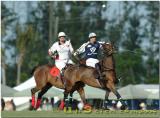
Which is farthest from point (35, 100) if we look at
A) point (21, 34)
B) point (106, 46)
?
point (21, 34)

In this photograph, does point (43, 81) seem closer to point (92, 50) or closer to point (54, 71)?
point (54, 71)

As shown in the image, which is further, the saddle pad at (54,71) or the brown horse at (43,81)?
the brown horse at (43,81)

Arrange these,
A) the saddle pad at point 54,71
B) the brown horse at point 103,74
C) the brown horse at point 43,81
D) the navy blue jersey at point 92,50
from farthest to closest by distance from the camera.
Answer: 1. the brown horse at point 43,81
2. the saddle pad at point 54,71
3. the navy blue jersey at point 92,50
4. the brown horse at point 103,74

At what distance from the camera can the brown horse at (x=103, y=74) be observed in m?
24.9

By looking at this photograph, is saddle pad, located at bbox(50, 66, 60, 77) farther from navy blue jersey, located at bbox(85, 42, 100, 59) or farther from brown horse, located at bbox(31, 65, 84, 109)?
navy blue jersey, located at bbox(85, 42, 100, 59)

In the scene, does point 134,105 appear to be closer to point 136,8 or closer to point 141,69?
point 141,69

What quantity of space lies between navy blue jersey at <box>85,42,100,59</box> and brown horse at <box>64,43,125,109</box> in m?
0.32

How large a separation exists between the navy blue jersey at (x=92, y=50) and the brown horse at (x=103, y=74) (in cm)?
32

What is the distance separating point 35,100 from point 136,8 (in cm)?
6590

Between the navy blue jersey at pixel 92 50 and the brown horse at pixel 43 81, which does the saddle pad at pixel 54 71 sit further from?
the navy blue jersey at pixel 92 50

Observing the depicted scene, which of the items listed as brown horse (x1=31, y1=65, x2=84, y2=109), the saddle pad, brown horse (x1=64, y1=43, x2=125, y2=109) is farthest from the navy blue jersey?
brown horse (x1=31, y1=65, x2=84, y2=109)

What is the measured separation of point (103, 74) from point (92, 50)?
3.50ft

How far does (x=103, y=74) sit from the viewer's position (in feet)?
82.1

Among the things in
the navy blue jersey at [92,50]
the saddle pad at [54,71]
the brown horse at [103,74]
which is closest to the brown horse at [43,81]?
the saddle pad at [54,71]
